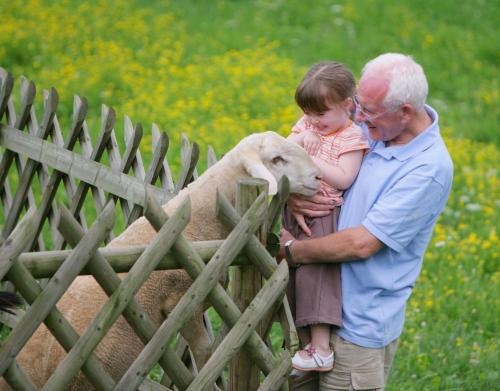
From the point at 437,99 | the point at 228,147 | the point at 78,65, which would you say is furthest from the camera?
the point at 437,99

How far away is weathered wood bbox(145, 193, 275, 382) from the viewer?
2709 millimetres

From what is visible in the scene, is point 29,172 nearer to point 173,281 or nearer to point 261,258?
point 173,281

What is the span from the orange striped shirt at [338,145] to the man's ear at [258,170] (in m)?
0.26

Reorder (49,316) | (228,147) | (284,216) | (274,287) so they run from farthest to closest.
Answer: (228,147), (284,216), (274,287), (49,316)

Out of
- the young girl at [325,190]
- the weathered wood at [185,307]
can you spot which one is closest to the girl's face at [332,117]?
the young girl at [325,190]

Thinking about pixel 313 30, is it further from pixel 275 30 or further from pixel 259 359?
pixel 259 359

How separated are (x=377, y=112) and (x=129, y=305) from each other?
130 cm

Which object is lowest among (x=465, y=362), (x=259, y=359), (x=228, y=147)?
(x=465, y=362)

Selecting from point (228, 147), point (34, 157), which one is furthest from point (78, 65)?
point (34, 157)

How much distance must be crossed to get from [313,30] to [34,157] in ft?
26.3

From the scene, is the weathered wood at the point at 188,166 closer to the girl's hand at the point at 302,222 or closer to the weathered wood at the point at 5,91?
the girl's hand at the point at 302,222

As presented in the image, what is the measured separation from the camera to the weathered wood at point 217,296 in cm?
271

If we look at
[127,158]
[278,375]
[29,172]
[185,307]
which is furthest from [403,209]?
[29,172]

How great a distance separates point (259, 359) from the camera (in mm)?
3125
